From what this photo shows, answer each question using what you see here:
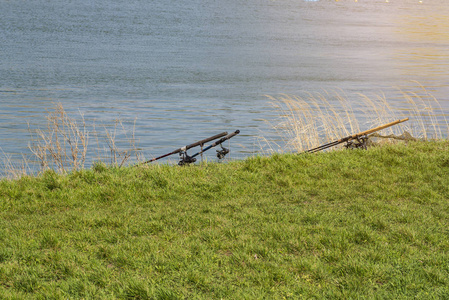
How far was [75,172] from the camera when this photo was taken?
8.31 meters

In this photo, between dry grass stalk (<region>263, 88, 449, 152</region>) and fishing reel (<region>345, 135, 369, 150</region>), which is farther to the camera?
dry grass stalk (<region>263, 88, 449, 152</region>)

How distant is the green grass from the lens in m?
4.84

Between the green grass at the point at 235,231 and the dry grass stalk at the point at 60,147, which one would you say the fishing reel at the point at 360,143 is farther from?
the dry grass stalk at the point at 60,147

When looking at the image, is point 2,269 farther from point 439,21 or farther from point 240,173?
point 439,21

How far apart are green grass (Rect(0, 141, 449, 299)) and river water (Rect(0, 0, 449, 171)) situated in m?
8.75

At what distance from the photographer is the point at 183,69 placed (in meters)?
36.0

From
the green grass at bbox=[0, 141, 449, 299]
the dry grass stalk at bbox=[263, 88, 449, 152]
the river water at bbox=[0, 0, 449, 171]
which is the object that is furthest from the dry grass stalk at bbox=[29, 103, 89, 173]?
the dry grass stalk at bbox=[263, 88, 449, 152]

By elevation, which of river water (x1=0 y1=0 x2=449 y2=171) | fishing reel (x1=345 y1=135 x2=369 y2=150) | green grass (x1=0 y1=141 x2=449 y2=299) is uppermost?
river water (x1=0 y1=0 x2=449 y2=171)

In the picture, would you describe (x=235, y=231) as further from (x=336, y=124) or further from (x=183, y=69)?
(x=183, y=69)

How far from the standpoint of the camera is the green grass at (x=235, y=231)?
15.9 ft

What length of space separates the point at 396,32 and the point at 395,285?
70.1 m

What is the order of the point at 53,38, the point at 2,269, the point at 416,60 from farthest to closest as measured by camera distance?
the point at 53,38
the point at 416,60
the point at 2,269

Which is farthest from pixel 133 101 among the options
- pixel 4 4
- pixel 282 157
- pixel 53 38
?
pixel 4 4

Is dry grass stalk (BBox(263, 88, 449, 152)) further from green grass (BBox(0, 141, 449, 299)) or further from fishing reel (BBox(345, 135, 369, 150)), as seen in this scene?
green grass (BBox(0, 141, 449, 299))
